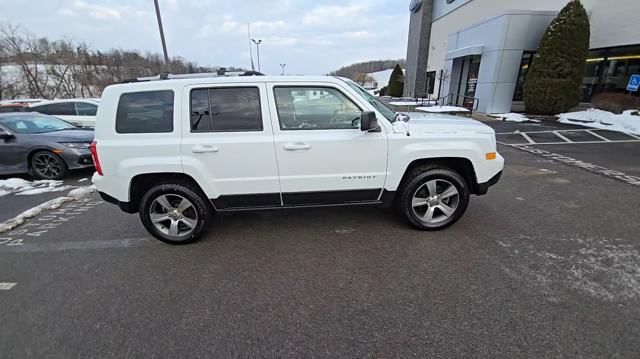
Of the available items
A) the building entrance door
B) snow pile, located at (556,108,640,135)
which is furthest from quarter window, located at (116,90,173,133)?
the building entrance door

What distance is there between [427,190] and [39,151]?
781 centimetres

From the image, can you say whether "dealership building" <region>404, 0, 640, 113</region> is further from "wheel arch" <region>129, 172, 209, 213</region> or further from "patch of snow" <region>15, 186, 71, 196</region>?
"patch of snow" <region>15, 186, 71, 196</region>

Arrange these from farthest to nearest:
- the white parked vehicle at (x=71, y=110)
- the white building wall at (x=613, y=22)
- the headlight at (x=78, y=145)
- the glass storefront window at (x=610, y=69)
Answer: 1. the glass storefront window at (x=610, y=69)
2. the white building wall at (x=613, y=22)
3. the white parked vehicle at (x=71, y=110)
4. the headlight at (x=78, y=145)

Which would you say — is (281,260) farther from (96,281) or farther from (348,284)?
(96,281)

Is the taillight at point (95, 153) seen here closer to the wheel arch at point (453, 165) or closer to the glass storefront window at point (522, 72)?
the wheel arch at point (453, 165)

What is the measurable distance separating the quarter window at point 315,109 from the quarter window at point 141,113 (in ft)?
4.22

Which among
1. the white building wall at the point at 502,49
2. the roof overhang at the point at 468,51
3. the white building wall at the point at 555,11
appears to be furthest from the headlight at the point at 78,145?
the roof overhang at the point at 468,51

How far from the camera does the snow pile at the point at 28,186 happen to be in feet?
18.5

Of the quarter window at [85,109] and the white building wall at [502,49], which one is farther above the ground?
the white building wall at [502,49]

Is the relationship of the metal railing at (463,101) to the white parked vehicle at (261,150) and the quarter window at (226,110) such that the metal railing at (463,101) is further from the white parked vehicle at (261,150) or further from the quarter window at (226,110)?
the quarter window at (226,110)

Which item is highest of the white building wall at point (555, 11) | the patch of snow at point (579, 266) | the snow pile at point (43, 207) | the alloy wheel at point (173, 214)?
the white building wall at point (555, 11)

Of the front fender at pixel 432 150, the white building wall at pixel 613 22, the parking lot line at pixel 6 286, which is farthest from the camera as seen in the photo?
the white building wall at pixel 613 22

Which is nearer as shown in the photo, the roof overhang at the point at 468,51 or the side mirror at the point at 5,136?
the side mirror at the point at 5,136

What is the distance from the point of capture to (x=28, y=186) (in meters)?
5.89
